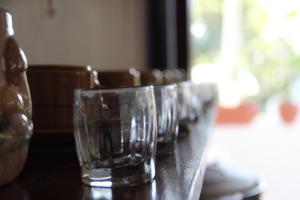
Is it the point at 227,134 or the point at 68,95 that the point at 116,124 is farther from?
the point at 227,134

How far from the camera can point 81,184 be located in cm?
48

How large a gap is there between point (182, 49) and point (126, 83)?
1.76 metres

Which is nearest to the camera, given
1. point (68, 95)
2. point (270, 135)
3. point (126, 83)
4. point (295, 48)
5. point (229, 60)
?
point (68, 95)

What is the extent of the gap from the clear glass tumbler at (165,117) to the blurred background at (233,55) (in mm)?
740

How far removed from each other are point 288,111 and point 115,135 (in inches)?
112

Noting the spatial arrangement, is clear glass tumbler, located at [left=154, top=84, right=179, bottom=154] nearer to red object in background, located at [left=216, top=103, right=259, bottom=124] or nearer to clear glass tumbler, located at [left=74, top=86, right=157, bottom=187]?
clear glass tumbler, located at [left=74, top=86, right=157, bottom=187]

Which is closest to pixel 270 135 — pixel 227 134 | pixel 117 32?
pixel 227 134

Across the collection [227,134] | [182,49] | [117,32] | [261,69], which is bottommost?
[227,134]

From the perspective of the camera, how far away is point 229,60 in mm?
2703

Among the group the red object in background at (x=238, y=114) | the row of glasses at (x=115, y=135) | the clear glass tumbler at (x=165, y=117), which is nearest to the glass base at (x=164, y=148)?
the clear glass tumbler at (x=165, y=117)

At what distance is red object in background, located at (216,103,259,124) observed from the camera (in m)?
3.07

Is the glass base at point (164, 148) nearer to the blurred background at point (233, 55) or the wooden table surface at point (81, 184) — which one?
the wooden table surface at point (81, 184)

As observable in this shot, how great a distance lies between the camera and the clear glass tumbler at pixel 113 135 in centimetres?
48

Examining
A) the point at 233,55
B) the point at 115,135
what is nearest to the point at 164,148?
the point at 115,135
